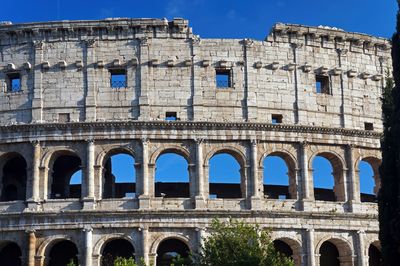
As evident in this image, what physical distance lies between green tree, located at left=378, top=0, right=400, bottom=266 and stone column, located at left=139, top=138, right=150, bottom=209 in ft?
35.2

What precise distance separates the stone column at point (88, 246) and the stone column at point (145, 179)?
2.28 meters

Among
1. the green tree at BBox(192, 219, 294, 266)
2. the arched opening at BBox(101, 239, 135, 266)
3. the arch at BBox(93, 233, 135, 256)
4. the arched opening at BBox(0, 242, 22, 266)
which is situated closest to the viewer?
the green tree at BBox(192, 219, 294, 266)

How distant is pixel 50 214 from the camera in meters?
30.9

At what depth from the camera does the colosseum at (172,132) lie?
3100 centimetres

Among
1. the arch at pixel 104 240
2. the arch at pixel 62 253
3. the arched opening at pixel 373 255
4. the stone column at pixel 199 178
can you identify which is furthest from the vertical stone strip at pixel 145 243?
the arched opening at pixel 373 255

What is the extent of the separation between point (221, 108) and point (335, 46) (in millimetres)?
6462

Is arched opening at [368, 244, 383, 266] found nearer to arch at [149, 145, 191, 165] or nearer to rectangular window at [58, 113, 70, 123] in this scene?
arch at [149, 145, 191, 165]

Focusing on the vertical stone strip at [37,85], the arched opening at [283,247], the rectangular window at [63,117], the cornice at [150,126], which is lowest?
the arched opening at [283,247]

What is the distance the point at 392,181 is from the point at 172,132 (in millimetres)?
11225

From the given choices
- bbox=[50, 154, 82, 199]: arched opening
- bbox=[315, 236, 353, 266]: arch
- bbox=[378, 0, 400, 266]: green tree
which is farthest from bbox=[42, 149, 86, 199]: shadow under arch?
bbox=[378, 0, 400, 266]: green tree

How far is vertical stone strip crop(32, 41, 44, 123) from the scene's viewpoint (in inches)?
1271

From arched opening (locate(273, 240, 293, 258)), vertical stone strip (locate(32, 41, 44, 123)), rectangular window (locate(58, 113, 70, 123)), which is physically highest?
vertical stone strip (locate(32, 41, 44, 123))

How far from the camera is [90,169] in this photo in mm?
31594

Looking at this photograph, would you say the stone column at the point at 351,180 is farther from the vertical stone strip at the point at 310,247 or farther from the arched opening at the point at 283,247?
the arched opening at the point at 283,247
